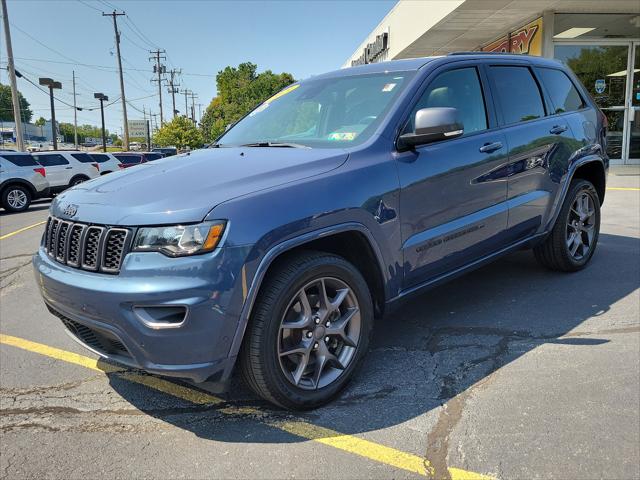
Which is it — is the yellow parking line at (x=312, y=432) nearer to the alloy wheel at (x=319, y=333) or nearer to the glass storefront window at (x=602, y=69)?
the alloy wheel at (x=319, y=333)

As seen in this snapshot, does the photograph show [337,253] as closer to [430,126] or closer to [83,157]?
[430,126]

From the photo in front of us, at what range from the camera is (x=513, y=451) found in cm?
255

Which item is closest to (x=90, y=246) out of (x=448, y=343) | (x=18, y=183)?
(x=448, y=343)

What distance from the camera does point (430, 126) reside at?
3219 mm

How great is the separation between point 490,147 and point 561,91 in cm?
169

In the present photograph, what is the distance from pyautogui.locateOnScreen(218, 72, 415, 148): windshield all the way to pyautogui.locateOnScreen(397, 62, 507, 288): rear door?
252mm

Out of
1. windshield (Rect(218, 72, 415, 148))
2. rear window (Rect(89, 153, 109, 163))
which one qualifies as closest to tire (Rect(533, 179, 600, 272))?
windshield (Rect(218, 72, 415, 148))

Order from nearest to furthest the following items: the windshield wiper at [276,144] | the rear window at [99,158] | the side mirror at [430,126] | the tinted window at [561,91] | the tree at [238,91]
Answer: the side mirror at [430,126], the windshield wiper at [276,144], the tinted window at [561,91], the rear window at [99,158], the tree at [238,91]

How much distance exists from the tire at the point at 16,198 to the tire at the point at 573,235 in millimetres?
14867

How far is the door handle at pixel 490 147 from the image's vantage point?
152 inches

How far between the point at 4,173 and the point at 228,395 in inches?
590

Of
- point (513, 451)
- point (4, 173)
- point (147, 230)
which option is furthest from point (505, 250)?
point (4, 173)

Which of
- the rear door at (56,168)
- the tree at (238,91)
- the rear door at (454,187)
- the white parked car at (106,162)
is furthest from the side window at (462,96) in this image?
the tree at (238,91)

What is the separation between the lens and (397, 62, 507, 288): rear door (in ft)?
10.9
